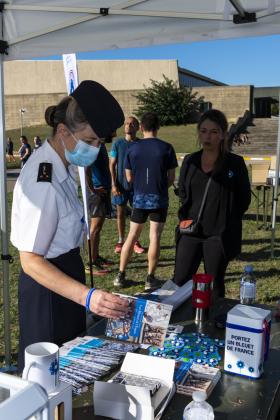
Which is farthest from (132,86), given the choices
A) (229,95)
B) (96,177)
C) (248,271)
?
(248,271)

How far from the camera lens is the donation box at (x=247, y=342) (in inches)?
53.0

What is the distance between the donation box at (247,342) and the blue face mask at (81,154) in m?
0.73

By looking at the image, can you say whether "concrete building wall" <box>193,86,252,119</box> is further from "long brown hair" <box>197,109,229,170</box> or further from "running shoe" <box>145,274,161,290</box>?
"long brown hair" <box>197,109,229,170</box>

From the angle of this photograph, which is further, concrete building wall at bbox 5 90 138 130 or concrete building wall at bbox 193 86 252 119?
A: concrete building wall at bbox 5 90 138 130

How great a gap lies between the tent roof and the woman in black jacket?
1.77 feet

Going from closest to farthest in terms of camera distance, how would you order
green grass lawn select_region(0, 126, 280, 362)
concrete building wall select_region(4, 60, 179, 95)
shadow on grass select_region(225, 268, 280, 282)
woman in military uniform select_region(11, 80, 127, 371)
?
woman in military uniform select_region(11, 80, 127, 371), green grass lawn select_region(0, 126, 280, 362), shadow on grass select_region(225, 268, 280, 282), concrete building wall select_region(4, 60, 179, 95)

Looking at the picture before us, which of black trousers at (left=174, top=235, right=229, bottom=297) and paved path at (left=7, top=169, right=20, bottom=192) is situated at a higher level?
black trousers at (left=174, top=235, right=229, bottom=297)

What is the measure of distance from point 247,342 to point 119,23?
1903 mm

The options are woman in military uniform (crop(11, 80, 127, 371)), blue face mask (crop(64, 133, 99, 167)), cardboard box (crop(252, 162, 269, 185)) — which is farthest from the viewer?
cardboard box (crop(252, 162, 269, 185))

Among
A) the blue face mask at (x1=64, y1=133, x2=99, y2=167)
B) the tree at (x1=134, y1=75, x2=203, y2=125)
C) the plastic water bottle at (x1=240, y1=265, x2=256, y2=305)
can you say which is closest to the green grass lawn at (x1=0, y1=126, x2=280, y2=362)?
the plastic water bottle at (x1=240, y1=265, x2=256, y2=305)

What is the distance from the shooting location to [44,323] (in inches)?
60.4

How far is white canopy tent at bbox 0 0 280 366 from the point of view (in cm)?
238

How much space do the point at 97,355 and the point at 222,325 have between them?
1.71 feet

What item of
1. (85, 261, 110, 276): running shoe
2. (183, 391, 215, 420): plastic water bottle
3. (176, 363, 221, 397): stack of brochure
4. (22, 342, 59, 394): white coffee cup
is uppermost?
(22, 342, 59, 394): white coffee cup
